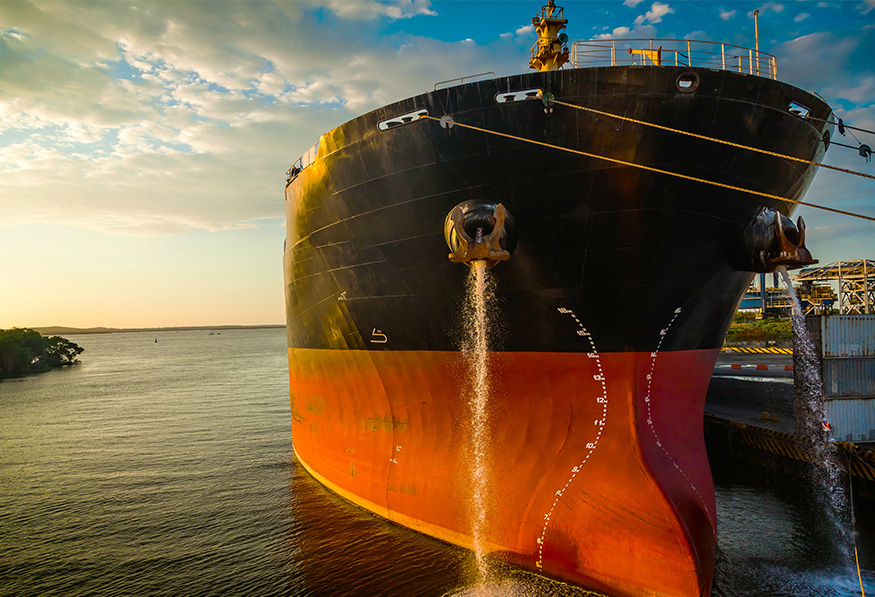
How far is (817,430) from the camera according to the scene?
43.4 ft

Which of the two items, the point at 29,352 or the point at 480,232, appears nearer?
the point at 480,232

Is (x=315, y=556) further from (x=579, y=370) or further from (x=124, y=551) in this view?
(x=579, y=370)

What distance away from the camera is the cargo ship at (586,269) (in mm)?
6727

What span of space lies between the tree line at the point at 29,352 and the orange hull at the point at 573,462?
59.6 meters

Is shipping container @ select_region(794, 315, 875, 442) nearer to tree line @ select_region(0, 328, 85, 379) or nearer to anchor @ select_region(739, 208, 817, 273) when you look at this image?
anchor @ select_region(739, 208, 817, 273)

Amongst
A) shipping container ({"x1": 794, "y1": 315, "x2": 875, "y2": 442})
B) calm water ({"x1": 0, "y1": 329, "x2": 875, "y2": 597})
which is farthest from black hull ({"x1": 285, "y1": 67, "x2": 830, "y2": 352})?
shipping container ({"x1": 794, "y1": 315, "x2": 875, "y2": 442})

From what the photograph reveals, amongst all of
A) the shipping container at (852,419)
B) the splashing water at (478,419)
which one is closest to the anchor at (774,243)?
the splashing water at (478,419)

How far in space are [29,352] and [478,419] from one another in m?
65.6

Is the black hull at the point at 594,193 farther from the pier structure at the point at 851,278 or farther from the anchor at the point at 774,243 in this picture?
the pier structure at the point at 851,278

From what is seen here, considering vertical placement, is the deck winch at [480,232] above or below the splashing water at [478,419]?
above

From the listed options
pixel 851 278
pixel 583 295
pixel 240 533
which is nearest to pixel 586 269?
pixel 583 295

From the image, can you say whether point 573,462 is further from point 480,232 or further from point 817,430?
point 817,430

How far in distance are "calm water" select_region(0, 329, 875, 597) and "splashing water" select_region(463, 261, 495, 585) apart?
2.03ft

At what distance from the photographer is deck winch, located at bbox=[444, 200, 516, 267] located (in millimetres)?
6684
